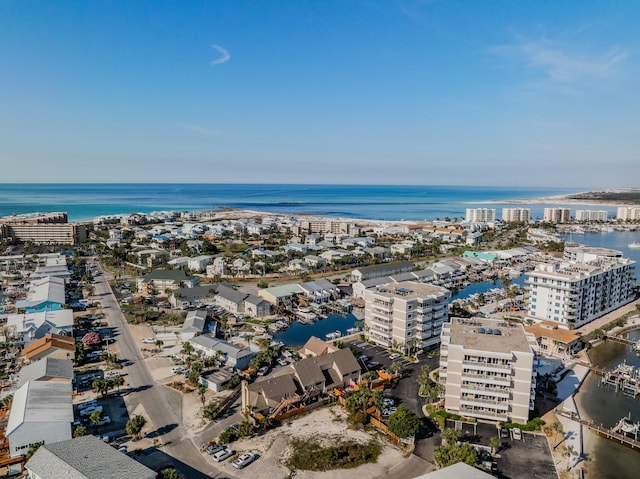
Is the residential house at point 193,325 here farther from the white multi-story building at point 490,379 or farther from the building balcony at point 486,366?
the building balcony at point 486,366

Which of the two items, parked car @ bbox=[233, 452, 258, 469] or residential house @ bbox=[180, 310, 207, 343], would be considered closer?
parked car @ bbox=[233, 452, 258, 469]

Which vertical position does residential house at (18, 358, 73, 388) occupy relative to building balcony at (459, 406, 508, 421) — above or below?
above

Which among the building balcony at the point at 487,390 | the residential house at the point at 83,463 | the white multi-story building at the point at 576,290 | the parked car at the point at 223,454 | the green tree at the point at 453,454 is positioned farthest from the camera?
the white multi-story building at the point at 576,290

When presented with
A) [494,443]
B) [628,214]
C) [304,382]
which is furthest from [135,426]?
[628,214]

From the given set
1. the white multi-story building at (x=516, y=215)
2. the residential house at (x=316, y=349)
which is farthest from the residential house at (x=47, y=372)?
the white multi-story building at (x=516, y=215)

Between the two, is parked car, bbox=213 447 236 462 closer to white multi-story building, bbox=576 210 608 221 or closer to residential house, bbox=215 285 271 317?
residential house, bbox=215 285 271 317

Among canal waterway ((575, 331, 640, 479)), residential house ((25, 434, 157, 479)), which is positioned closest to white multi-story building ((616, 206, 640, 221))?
canal waterway ((575, 331, 640, 479))
